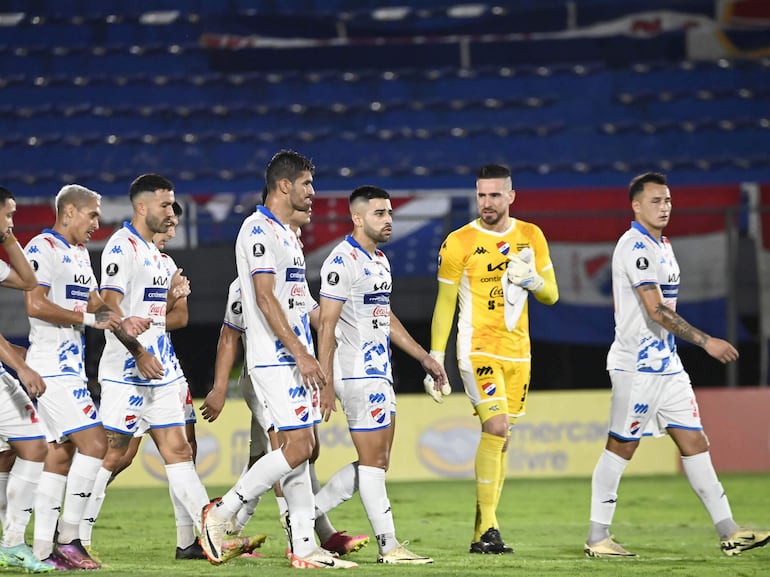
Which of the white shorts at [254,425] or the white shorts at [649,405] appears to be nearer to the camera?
the white shorts at [649,405]

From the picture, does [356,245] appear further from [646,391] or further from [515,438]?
[515,438]

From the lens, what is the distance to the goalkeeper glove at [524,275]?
25.7 ft

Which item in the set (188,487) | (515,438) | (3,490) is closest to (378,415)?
(188,487)

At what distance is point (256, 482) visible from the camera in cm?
655

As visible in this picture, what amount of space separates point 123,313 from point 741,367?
9.31 meters

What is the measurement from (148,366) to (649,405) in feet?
9.82

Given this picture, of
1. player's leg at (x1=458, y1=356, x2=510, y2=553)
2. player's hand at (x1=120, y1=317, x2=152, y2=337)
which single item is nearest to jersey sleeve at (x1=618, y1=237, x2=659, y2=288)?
player's leg at (x1=458, y1=356, x2=510, y2=553)

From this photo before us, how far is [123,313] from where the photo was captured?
7.12 metres

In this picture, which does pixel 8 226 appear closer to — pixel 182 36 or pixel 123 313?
pixel 123 313

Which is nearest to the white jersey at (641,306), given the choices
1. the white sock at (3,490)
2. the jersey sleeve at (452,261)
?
the jersey sleeve at (452,261)

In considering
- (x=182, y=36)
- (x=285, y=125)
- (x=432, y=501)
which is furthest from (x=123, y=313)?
(x=182, y=36)

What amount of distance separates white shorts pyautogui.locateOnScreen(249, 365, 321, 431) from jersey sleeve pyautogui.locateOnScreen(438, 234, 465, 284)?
180 cm

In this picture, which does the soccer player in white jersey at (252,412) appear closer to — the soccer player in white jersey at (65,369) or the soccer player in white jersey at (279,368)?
the soccer player in white jersey at (279,368)

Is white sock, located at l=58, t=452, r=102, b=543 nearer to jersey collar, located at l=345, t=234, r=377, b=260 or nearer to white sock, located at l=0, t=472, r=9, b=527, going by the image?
white sock, located at l=0, t=472, r=9, b=527
